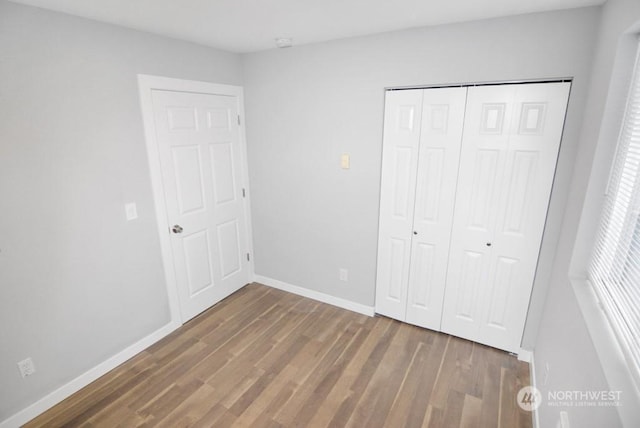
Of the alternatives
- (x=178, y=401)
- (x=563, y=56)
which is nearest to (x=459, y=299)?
(x=563, y=56)

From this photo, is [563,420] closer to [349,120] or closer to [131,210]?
[349,120]

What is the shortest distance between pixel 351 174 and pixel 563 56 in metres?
1.63

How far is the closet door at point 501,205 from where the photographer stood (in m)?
2.08

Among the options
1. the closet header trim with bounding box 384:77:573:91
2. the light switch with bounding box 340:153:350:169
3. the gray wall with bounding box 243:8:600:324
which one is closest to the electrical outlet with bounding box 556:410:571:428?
the gray wall with bounding box 243:8:600:324

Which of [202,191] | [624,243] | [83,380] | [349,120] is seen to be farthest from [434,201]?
[83,380]

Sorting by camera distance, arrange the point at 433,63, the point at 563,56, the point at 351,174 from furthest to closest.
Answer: the point at 351,174, the point at 433,63, the point at 563,56

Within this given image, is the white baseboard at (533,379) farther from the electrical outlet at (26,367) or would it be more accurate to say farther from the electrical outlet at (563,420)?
the electrical outlet at (26,367)

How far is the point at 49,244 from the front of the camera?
1.93 meters

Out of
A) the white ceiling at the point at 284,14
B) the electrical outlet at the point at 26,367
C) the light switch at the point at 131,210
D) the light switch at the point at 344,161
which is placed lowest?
the electrical outlet at the point at 26,367

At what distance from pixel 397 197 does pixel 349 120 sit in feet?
2.57

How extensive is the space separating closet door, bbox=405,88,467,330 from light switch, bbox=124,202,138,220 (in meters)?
2.22

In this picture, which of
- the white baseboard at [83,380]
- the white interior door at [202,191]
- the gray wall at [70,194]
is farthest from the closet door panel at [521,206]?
the white baseboard at [83,380]

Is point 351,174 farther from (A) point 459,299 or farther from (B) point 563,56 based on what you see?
(B) point 563,56

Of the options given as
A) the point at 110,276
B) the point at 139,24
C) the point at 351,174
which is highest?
the point at 139,24
